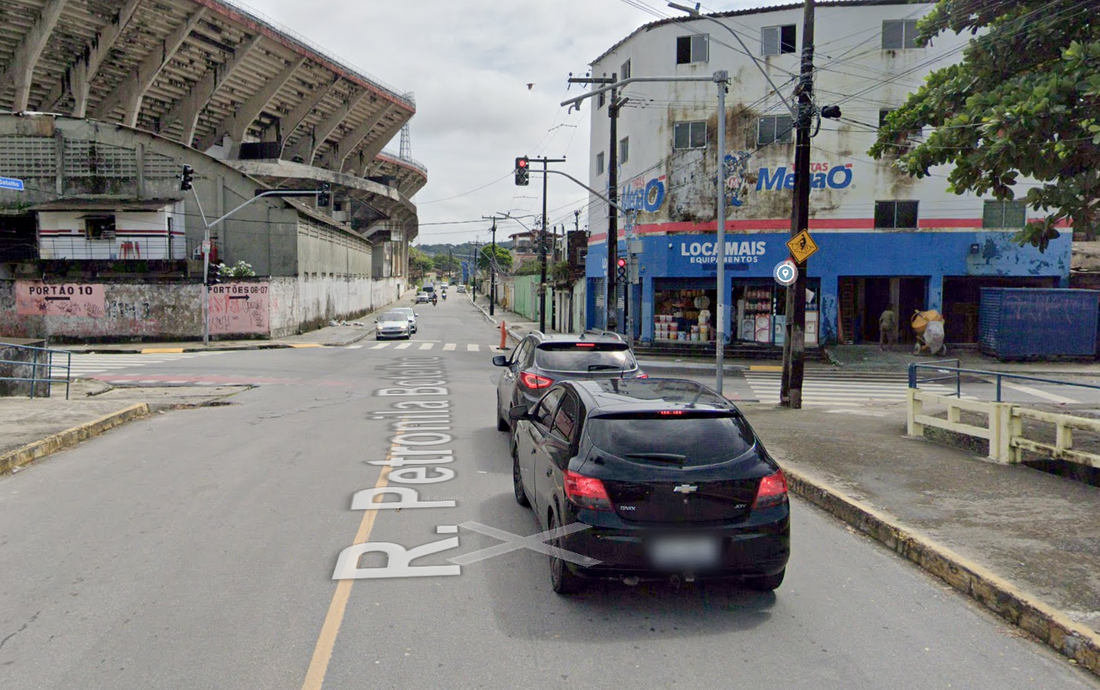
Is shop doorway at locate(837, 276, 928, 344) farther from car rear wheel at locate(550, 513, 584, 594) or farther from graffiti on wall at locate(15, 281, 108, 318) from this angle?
graffiti on wall at locate(15, 281, 108, 318)

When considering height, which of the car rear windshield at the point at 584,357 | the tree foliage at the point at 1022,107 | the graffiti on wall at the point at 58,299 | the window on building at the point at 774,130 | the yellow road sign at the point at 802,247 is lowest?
the car rear windshield at the point at 584,357

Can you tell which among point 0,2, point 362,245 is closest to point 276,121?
point 362,245

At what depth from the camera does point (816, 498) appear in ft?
28.8

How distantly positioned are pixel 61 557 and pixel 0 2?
47014 millimetres

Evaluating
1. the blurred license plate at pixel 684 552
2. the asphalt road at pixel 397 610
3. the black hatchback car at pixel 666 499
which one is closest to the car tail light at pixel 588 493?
the black hatchback car at pixel 666 499

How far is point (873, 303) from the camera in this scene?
32906mm

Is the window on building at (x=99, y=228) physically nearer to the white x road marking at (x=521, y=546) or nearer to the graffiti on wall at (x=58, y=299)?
the graffiti on wall at (x=58, y=299)

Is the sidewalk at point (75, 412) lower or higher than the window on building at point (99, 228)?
lower

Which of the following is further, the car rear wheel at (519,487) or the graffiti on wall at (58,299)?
the graffiti on wall at (58,299)

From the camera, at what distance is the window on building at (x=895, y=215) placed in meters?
31.0

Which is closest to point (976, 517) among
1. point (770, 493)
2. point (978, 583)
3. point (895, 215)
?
point (978, 583)

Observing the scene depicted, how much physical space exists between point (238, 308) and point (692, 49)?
23.9m

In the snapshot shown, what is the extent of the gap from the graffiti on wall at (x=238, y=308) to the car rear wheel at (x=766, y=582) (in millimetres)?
36895

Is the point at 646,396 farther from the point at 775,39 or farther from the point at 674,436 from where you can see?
the point at 775,39
